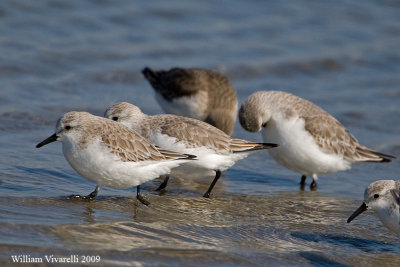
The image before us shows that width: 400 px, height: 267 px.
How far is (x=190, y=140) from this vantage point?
8039 millimetres

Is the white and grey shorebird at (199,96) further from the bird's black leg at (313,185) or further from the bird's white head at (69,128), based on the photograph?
the bird's white head at (69,128)

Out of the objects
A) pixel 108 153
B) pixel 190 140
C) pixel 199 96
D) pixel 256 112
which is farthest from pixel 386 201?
pixel 199 96

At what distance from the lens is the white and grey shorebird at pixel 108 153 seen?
6.95 m

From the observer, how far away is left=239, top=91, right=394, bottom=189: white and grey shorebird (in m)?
9.13

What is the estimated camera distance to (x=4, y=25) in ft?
49.3

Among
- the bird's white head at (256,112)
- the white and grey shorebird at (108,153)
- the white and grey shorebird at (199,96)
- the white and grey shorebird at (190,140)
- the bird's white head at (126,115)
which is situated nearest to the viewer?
the white and grey shorebird at (108,153)

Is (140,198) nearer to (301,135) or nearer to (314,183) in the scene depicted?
(301,135)

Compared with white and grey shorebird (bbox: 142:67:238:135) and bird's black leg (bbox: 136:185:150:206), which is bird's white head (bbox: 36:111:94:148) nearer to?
bird's black leg (bbox: 136:185:150:206)

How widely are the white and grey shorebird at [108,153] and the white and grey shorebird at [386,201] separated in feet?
6.52

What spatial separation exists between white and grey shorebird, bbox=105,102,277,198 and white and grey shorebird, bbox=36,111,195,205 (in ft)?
1.57

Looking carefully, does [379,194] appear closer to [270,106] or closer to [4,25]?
[270,106]

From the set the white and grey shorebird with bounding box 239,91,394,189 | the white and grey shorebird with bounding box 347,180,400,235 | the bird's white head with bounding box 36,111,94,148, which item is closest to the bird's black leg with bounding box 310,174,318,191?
the white and grey shorebird with bounding box 239,91,394,189

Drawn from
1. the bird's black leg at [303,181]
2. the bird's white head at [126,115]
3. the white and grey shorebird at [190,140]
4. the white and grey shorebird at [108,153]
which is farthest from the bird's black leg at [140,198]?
the bird's black leg at [303,181]

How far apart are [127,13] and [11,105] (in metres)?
6.34
